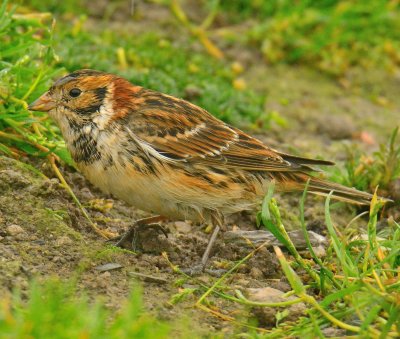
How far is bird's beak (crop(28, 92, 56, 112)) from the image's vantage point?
19.7 ft

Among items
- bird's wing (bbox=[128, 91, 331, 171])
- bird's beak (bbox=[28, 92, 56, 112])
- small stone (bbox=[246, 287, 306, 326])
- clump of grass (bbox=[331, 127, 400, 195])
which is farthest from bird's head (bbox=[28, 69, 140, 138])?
clump of grass (bbox=[331, 127, 400, 195])

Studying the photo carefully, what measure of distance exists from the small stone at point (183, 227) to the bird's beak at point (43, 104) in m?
1.28

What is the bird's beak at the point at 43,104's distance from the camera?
600cm

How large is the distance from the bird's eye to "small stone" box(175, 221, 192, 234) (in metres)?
1.24

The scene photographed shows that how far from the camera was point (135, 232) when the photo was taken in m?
5.98

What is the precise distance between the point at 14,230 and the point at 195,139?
1357 mm

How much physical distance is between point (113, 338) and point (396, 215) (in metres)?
3.38

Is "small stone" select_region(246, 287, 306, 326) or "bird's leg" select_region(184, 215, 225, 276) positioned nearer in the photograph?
"small stone" select_region(246, 287, 306, 326)

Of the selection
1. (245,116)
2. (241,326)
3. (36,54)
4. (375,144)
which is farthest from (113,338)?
(375,144)

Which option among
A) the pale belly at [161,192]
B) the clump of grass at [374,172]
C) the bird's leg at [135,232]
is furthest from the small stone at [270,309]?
the clump of grass at [374,172]

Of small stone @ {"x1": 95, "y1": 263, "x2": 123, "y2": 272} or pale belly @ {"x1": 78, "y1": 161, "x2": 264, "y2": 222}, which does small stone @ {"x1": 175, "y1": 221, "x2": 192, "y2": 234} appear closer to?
pale belly @ {"x1": 78, "y1": 161, "x2": 264, "y2": 222}

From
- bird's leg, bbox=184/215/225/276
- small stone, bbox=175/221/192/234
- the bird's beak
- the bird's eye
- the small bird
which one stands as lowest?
small stone, bbox=175/221/192/234

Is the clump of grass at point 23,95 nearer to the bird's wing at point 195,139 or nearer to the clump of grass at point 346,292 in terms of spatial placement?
the bird's wing at point 195,139

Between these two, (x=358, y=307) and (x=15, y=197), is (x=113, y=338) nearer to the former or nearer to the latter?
(x=358, y=307)
